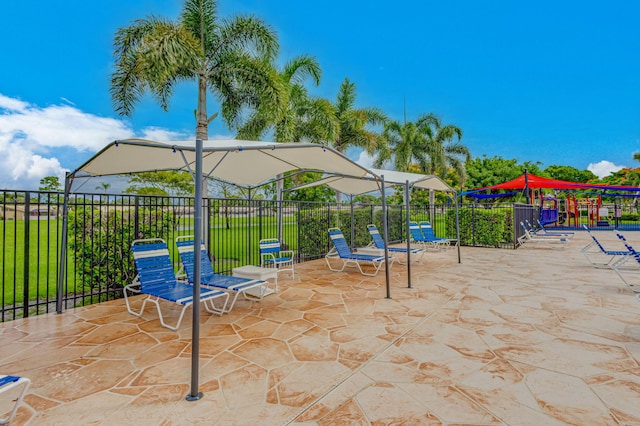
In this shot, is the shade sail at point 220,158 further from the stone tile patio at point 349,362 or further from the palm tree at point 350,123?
the palm tree at point 350,123

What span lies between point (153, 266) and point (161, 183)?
24.5 meters

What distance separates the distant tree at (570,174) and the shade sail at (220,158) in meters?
64.3

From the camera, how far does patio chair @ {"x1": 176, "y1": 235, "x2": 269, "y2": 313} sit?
5.10 metres

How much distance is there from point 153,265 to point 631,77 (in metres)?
58.1

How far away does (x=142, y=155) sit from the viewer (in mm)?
4551

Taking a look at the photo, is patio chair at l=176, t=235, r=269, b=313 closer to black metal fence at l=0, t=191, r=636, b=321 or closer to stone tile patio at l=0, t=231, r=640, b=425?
stone tile patio at l=0, t=231, r=640, b=425

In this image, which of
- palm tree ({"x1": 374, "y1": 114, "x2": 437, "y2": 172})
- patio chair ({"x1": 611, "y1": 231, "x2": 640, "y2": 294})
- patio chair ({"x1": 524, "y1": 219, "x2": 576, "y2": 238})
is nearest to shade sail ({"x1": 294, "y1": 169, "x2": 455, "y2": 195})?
patio chair ({"x1": 611, "y1": 231, "x2": 640, "y2": 294})

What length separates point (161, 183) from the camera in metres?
27.2

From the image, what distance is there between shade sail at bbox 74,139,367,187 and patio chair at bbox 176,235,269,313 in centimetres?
135

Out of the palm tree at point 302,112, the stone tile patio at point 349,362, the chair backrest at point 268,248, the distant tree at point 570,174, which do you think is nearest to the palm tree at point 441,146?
the palm tree at point 302,112

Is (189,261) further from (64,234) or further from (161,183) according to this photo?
(161,183)

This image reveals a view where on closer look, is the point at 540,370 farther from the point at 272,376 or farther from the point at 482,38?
the point at 482,38

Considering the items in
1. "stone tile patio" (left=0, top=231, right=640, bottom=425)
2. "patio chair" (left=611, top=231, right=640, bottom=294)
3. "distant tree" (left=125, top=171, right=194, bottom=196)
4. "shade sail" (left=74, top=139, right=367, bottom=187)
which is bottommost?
"stone tile patio" (left=0, top=231, right=640, bottom=425)

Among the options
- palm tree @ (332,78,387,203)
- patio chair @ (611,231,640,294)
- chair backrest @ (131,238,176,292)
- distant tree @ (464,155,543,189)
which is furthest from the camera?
distant tree @ (464,155,543,189)
